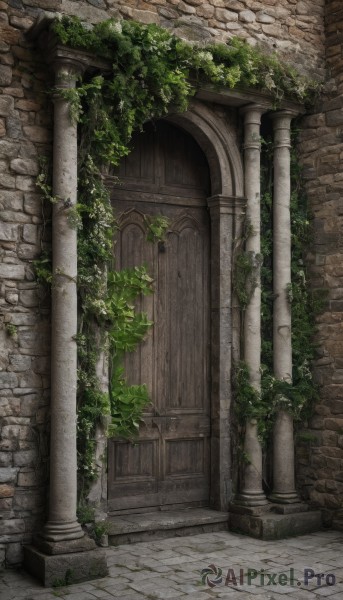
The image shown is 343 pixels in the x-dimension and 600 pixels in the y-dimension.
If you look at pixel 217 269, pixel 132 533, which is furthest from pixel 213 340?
pixel 132 533

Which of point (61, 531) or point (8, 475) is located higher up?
point (8, 475)

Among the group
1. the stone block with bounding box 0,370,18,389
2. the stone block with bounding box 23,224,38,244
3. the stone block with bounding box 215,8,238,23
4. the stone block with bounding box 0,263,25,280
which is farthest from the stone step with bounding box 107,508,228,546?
the stone block with bounding box 215,8,238,23

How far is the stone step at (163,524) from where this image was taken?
5684mm

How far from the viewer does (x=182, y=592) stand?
15.0ft

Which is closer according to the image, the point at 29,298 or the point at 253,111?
the point at 29,298

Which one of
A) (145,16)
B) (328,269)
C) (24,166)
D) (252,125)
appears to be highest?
(145,16)

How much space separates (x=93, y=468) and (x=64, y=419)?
1.72ft

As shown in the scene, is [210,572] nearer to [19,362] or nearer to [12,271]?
[19,362]

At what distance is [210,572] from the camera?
4996mm

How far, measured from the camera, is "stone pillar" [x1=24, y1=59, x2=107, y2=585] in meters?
4.93

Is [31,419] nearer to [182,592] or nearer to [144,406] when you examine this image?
[144,406]

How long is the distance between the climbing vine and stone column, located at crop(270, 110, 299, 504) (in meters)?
0.90

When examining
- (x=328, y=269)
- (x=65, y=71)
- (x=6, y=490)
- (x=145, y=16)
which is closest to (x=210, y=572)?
(x=6, y=490)

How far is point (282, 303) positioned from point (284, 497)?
1743 mm
